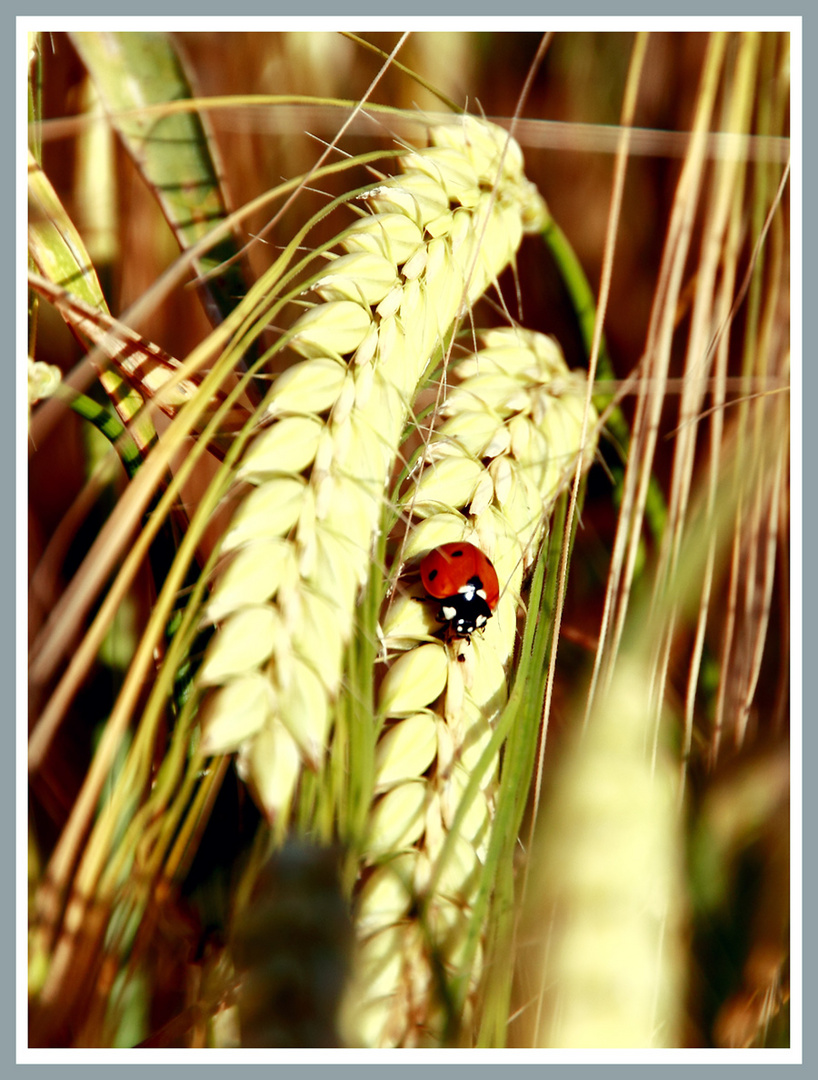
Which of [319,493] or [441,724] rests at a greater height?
[319,493]

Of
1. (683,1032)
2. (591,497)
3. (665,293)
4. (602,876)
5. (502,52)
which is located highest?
(502,52)

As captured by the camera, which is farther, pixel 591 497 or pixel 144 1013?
pixel 591 497

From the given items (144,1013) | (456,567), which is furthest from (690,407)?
(144,1013)

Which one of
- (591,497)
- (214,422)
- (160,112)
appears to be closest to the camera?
(214,422)

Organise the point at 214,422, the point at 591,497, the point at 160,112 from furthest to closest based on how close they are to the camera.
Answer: the point at 591,497 < the point at 160,112 < the point at 214,422

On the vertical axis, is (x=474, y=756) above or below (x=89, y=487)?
below

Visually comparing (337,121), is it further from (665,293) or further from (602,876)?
(602,876)

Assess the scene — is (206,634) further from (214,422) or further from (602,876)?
(602,876)
